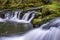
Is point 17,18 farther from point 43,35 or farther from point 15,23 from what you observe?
point 43,35

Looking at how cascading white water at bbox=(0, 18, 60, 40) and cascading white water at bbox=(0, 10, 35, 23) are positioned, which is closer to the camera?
cascading white water at bbox=(0, 18, 60, 40)

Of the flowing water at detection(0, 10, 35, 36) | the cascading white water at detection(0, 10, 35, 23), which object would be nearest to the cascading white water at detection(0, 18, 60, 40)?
the flowing water at detection(0, 10, 35, 36)

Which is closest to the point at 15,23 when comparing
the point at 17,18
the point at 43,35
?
the point at 17,18

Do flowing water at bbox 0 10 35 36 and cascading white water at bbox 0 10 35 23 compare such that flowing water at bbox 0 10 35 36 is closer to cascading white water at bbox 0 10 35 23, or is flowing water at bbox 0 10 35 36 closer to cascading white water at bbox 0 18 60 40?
cascading white water at bbox 0 10 35 23

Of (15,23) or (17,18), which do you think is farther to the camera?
(17,18)

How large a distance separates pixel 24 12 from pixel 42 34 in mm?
3704

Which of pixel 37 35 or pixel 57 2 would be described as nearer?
pixel 37 35

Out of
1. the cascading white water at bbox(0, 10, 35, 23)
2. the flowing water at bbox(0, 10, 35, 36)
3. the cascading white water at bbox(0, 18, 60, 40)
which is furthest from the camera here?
the cascading white water at bbox(0, 10, 35, 23)

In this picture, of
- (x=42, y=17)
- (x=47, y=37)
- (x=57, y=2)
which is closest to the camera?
(x=47, y=37)

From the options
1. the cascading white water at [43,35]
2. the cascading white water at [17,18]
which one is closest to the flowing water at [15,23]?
the cascading white water at [17,18]

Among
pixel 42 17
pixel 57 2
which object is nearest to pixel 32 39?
pixel 42 17

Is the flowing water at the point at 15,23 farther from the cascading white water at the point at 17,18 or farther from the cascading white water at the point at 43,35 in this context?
the cascading white water at the point at 43,35

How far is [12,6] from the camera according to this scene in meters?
12.7

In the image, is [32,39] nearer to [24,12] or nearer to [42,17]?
[42,17]
